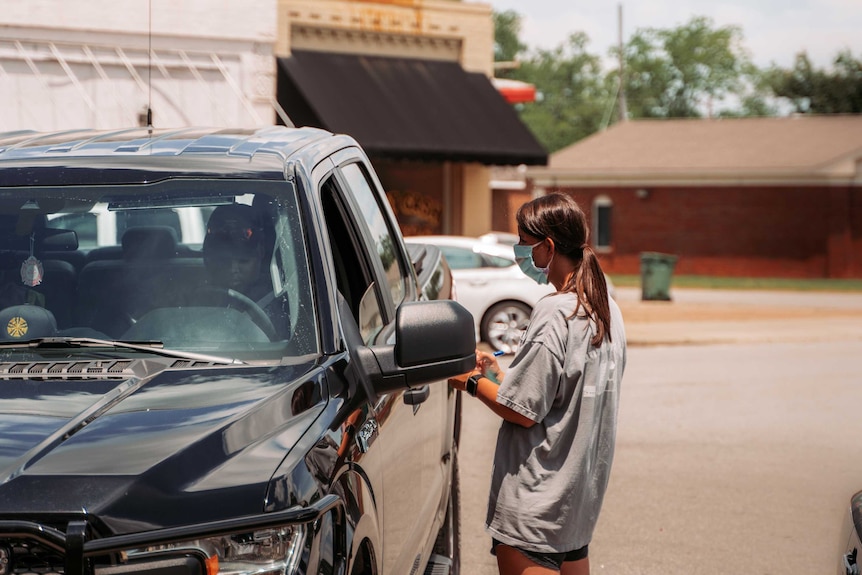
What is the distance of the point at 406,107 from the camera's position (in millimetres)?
23734

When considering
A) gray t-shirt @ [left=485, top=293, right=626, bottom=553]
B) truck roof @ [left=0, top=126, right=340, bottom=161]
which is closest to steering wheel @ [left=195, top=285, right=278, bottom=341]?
truck roof @ [left=0, top=126, right=340, bottom=161]

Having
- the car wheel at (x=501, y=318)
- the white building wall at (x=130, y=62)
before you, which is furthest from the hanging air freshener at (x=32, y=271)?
the white building wall at (x=130, y=62)

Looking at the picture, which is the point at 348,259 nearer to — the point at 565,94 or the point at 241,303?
the point at 241,303

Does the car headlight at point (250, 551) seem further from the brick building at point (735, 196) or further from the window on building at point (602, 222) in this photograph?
the window on building at point (602, 222)

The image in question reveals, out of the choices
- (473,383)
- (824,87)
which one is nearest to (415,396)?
(473,383)

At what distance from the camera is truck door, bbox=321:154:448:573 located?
10.9 feet

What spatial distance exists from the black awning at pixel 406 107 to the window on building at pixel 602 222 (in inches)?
755

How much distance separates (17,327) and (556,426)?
61.9 inches

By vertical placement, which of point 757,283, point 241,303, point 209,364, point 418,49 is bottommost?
point 757,283

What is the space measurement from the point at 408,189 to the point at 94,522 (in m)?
23.4

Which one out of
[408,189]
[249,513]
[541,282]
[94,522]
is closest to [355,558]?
[249,513]

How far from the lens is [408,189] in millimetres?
25484

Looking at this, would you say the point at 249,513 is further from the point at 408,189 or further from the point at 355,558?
the point at 408,189

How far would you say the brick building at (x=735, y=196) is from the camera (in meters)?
40.4
